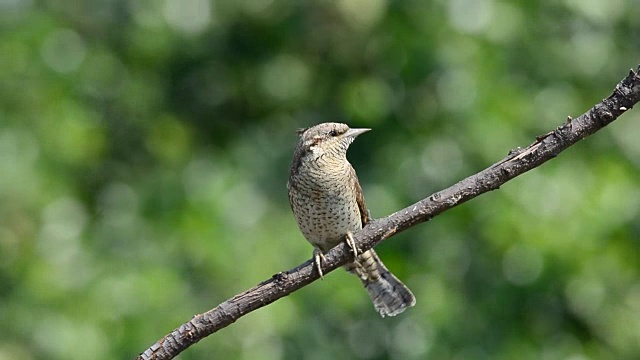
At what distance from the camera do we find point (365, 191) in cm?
568

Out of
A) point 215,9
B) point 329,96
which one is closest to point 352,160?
point 329,96

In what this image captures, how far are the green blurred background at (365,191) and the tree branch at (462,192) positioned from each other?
2.20 meters

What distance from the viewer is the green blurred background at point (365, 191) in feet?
17.1

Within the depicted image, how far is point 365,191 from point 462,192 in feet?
9.83

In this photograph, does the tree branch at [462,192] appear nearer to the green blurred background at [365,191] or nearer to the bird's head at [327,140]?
the bird's head at [327,140]

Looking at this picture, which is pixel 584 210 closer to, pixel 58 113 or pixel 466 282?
pixel 466 282

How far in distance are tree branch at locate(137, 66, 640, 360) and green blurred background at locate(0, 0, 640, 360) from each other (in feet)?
7.23

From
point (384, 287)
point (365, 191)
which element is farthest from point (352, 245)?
point (365, 191)

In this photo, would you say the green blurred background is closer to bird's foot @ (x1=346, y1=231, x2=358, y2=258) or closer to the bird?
the bird

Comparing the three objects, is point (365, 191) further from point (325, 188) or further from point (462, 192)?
point (462, 192)

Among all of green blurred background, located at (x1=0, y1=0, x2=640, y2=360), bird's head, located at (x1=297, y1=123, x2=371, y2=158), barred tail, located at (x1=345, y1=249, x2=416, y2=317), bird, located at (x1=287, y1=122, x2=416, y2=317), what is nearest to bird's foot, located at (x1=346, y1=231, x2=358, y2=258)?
bird, located at (x1=287, y1=122, x2=416, y2=317)

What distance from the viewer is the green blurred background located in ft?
17.1

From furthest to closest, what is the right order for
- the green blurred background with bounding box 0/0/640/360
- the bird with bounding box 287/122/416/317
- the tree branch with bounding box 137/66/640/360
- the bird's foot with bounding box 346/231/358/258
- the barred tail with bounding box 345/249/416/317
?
1. the green blurred background with bounding box 0/0/640/360
2. the barred tail with bounding box 345/249/416/317
3. the bird with bounding box 287/122/416/317
4. the bird's foot with bounding box 346/231/358/258
5. the tree branch with bounding box 137/66/640/360

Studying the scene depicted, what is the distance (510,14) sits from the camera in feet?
20.8
